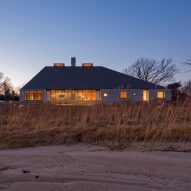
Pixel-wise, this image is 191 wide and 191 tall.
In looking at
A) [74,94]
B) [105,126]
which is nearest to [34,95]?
[74,94]

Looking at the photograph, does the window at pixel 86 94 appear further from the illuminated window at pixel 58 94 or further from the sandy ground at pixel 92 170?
the sandy ground at pixel 92 170

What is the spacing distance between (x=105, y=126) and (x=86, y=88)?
2965 cm

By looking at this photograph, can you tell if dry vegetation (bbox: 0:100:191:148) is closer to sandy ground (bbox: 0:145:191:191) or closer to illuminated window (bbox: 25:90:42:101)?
sandy ground (bbox: 0:145:191:191)

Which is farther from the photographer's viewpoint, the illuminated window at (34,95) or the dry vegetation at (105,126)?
the illuminated window at (34,95)

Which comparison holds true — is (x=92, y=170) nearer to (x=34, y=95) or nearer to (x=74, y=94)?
(x=74, y=94)

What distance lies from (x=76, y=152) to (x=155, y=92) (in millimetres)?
33559

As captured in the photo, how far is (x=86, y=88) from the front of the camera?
3866 centimetres

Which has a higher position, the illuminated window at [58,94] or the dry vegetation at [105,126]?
the illuminated window at [58,94]

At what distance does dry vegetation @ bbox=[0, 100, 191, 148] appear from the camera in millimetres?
7995

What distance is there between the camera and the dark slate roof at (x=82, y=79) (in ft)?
128

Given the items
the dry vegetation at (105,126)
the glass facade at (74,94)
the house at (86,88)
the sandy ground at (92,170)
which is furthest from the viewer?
the glass facade at (74,94)

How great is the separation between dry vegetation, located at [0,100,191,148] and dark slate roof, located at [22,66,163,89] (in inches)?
1049

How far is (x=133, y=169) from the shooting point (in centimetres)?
558

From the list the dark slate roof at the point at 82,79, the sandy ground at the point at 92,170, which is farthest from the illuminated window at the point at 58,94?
the sandy ground at the point at 92,170
